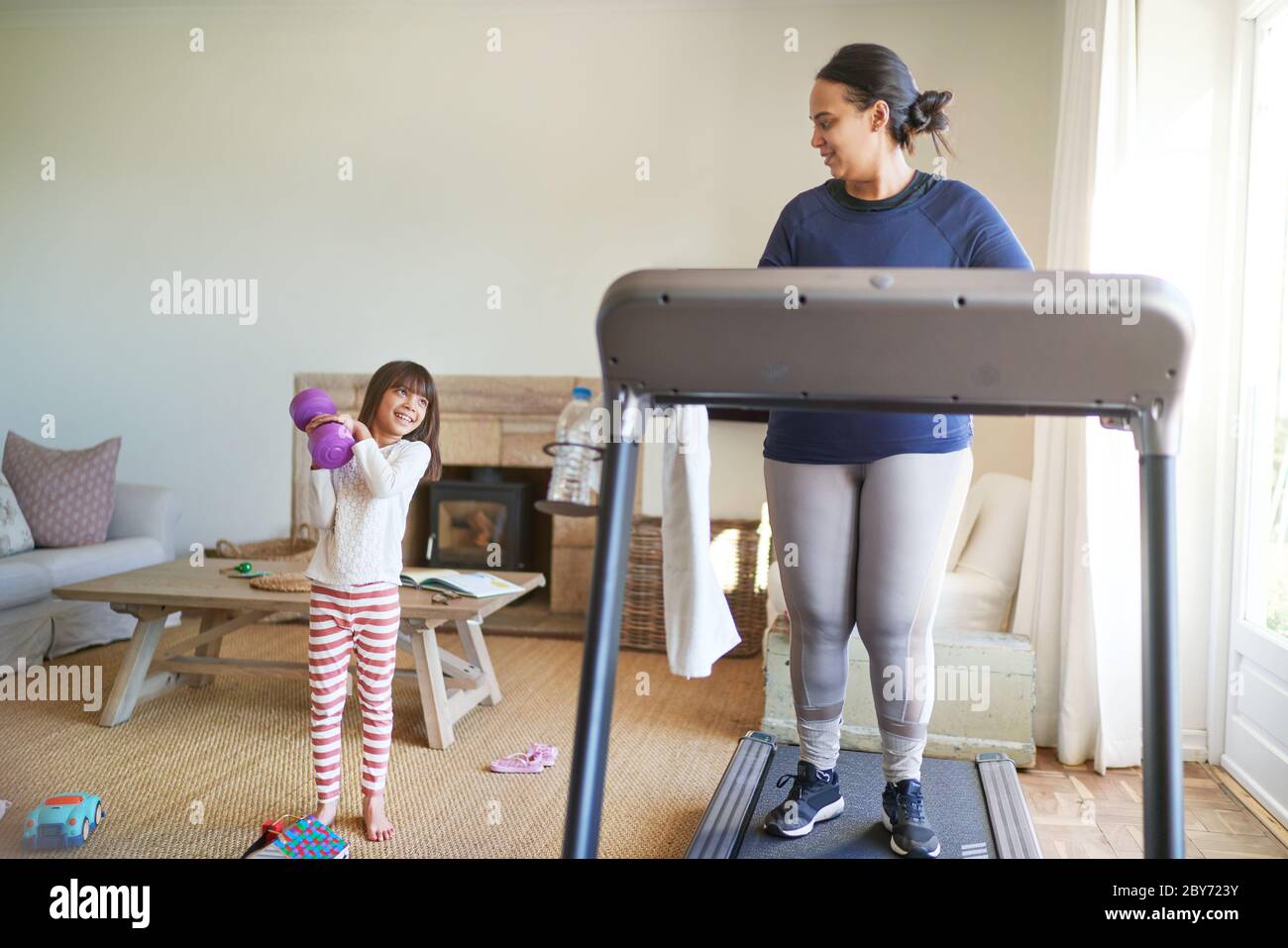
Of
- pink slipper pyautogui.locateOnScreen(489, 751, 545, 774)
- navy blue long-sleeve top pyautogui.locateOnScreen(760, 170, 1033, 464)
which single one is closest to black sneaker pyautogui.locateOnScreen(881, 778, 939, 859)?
navy blue long-sleeve top pyautogui.locateOnScreen(760, 170, 1033, 464)

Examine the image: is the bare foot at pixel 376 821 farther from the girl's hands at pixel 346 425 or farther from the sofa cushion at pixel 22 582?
the sofa cushion at pixel 22 582

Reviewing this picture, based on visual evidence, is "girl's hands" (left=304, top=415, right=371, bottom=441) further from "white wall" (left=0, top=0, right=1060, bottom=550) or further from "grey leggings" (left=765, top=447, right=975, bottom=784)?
"white wall" (left=0, top=0, right=1060, bottom=550)

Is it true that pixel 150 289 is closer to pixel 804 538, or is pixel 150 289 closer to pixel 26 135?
pixel 26 135

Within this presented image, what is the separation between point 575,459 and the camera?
3615 millimetres

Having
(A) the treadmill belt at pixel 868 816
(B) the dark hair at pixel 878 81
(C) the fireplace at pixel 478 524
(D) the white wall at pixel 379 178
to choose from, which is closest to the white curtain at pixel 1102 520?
(A) the treadmill belt at pixel 868 816

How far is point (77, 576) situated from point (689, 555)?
8.92 ft

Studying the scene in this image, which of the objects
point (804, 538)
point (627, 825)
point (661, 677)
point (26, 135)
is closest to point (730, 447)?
point (661, 677)

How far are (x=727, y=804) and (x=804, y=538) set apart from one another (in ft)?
2.09

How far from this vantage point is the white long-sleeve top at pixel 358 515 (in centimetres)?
214

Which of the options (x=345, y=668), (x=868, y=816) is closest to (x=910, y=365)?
(x=868, y=816)

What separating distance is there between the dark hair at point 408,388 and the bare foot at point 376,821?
29.1 inches

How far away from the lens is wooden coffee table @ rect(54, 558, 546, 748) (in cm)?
283

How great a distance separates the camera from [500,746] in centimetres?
287
